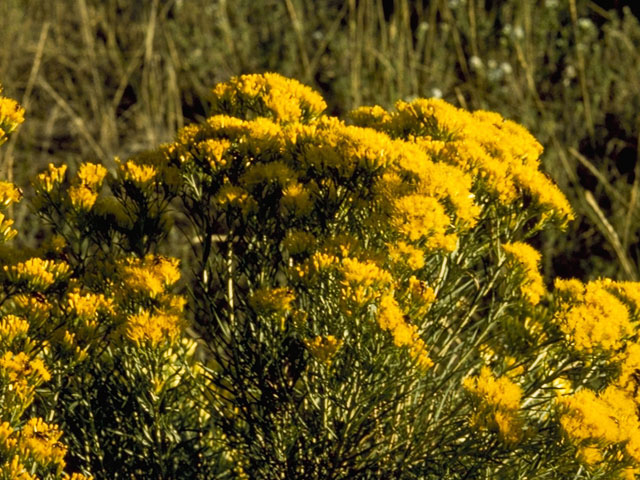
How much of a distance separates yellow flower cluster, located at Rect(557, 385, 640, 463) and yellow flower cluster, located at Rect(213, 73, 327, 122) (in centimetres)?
103

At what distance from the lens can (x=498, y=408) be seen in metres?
1.65

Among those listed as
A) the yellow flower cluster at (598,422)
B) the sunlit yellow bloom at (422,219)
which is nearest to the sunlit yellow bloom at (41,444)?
the sunlit yellow bloom at (422,219)

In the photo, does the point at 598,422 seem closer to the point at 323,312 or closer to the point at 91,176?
the point at 323,312

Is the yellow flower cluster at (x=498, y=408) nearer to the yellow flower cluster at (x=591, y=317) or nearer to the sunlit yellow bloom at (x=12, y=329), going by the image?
the yellow flower cluster at (x=591, y=317)

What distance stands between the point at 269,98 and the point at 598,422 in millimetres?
1179

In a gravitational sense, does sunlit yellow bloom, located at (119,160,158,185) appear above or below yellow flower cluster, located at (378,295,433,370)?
above

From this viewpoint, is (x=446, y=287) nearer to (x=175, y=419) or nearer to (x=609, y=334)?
(x=609, y=334)

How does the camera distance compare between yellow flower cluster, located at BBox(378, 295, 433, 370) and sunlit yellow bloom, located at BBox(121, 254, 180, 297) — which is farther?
sunlit yellow bloom, located at BBox(121, 254, 180, 297)

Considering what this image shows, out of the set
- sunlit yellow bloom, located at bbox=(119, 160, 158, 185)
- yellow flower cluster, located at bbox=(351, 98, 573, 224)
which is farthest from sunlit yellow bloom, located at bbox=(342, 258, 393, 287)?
sunlit yellow bloom, located at bbox=(119, 160, 158, 185)

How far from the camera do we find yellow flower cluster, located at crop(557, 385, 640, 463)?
161cm

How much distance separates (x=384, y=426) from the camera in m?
2.19

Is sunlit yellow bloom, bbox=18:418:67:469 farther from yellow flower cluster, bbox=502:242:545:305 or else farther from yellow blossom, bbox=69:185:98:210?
yellow flower cluster, bbox=502:242:545:305

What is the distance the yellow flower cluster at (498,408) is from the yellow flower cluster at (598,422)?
0.10m

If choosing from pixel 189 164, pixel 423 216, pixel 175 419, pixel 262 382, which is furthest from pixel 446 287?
pixel 175 419
